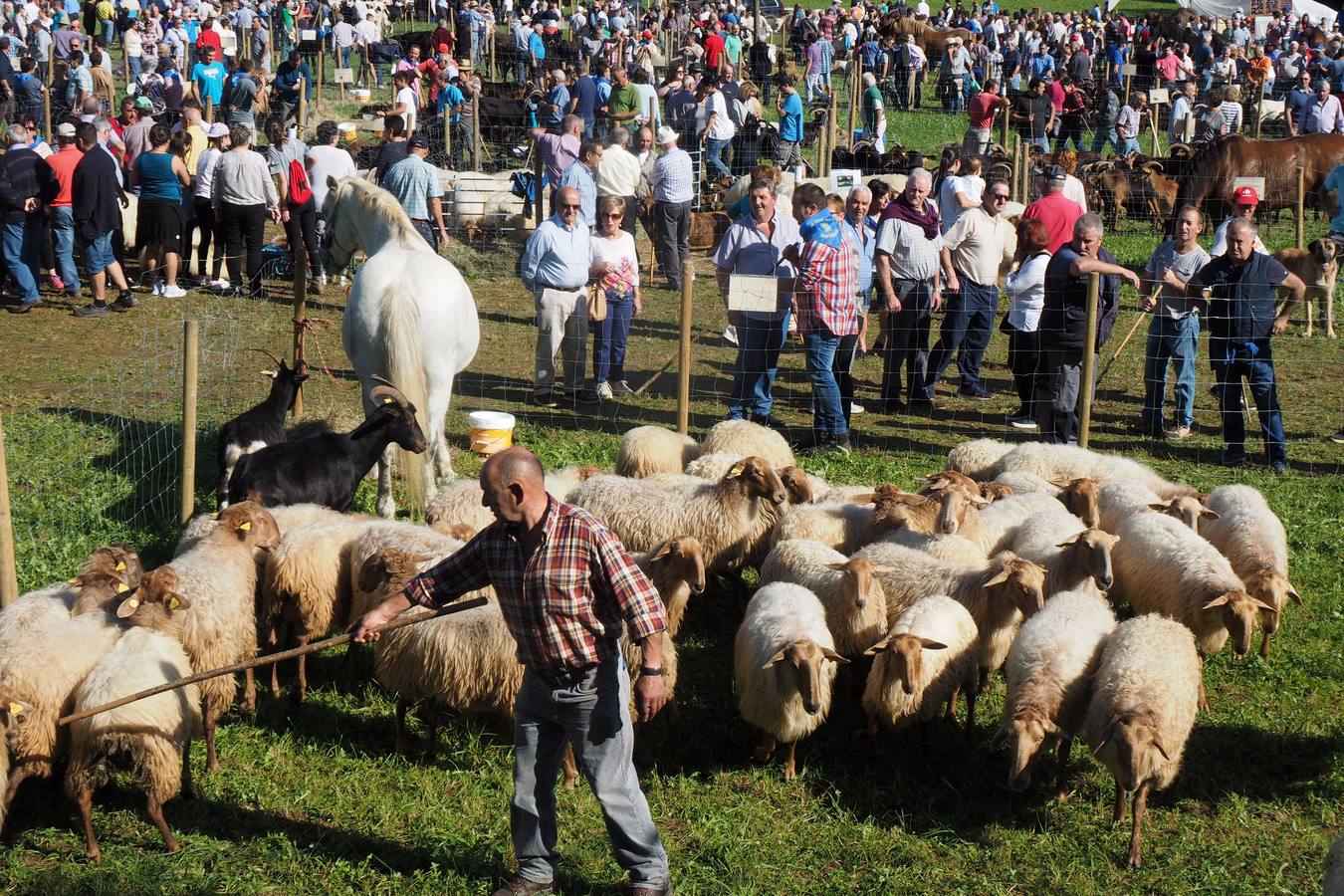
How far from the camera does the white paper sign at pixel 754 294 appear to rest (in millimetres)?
10562

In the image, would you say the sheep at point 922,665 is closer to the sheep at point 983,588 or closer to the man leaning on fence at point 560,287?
the sheep at point 983,588

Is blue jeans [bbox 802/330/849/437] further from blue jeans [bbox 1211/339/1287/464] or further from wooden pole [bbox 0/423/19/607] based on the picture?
wooden pole [bbox 0/423/19/607]

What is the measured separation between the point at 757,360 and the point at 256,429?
410cm

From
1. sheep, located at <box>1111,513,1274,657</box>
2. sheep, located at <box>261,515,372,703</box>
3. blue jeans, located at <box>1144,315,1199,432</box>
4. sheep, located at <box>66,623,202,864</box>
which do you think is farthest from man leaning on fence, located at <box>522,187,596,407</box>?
sheep, located at <box>66,623,202,864</box>

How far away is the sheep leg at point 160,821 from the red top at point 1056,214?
9.72 metres

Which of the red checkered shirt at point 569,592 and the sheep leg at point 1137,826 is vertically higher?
the red checkered shirt at point 569,592

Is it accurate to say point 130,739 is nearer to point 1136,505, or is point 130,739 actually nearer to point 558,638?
point 558,638

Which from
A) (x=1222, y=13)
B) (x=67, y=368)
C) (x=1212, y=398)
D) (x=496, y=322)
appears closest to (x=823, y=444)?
(x=1212, y=398)

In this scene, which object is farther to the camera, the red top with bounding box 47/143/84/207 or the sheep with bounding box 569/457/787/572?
the red top with bounding box 47/143/84/207

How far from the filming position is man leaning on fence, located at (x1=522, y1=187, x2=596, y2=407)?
11312 mm

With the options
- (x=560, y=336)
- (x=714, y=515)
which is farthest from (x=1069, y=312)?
(x=560, y=336)

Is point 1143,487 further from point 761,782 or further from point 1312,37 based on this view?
point 1312,37

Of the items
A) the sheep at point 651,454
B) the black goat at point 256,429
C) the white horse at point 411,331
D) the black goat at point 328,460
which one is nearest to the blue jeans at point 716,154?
the white horse at point 411,331

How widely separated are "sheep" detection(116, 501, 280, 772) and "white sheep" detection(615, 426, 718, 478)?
110 inches
